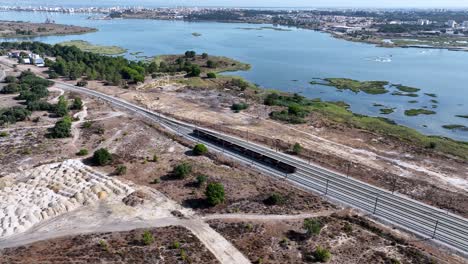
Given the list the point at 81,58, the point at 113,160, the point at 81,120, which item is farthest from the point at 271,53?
the point at 113,160

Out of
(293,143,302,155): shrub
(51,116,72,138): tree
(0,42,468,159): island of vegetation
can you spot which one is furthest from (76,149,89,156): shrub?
(0,42,468,159): island of vegetation

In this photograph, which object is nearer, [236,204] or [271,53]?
[236,204]

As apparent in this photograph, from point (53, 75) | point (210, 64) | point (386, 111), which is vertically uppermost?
point (210, 64)

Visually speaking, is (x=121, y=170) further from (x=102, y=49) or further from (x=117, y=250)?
(x=102, y=49)

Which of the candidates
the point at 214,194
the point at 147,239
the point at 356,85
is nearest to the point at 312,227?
the point at 214,194

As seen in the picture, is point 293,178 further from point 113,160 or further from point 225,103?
point 225,103

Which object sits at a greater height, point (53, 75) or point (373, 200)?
point (53, 75)

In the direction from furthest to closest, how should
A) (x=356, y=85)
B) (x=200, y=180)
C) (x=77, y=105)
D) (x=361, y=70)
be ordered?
(x=361, y=70) < (x=356, y=85) < (x=77, y=105) < (x=200, y=180)

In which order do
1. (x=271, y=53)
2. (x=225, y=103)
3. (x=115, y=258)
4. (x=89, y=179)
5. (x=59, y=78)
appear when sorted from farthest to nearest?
(x=271, y=53)
(x=59, y=78)
(x=225, y=103)
(x=89, y=179)
(x=115, y=258)
